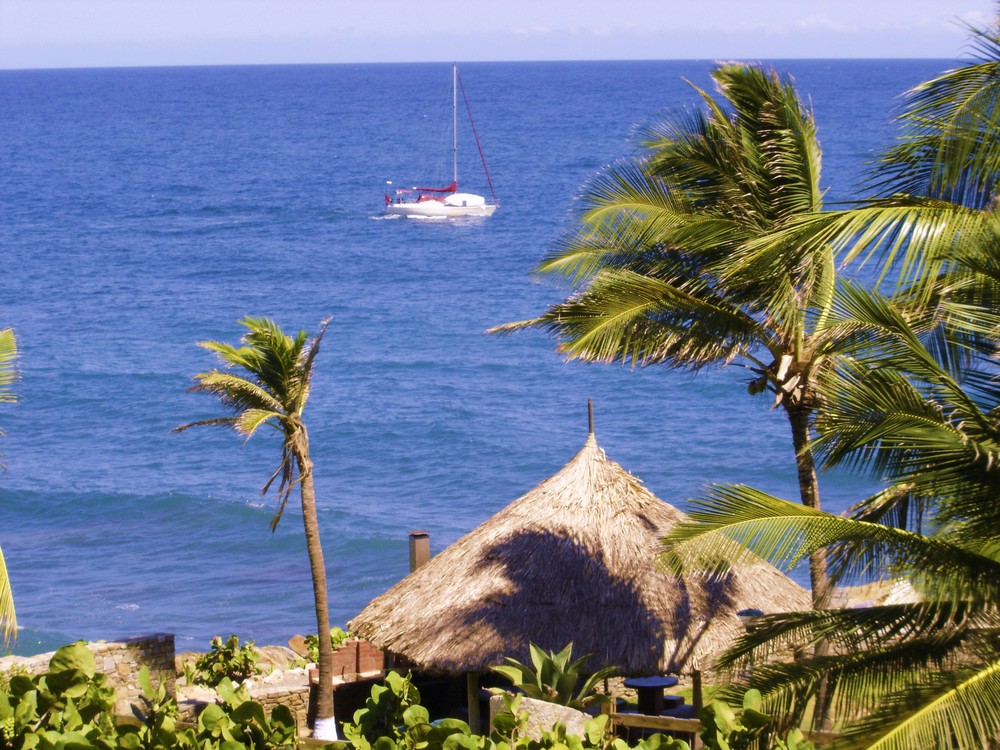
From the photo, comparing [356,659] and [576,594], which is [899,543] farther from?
[356,659]

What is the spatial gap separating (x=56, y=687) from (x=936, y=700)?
3.93m

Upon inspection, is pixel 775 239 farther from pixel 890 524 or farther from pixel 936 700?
pixel 936 700

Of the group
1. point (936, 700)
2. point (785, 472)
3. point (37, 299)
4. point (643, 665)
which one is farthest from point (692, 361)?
point (37, 299)

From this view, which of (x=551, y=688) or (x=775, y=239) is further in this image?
(x=551, y=688)

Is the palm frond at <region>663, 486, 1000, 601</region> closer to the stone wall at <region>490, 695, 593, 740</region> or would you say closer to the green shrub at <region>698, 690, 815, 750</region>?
the stone wall at <region>490, 695, 593, 740</region>

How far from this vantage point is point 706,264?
9688mm

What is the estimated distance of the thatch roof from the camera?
1086 centimetres

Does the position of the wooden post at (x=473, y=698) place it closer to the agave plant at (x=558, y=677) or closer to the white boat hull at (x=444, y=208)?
the agave plant at (x=558, y=677)

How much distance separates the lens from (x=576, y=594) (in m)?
11.2

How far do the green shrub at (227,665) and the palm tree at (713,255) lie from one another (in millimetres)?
5665

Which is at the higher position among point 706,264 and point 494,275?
point 706,264

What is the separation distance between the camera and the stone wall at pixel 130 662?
1109cm

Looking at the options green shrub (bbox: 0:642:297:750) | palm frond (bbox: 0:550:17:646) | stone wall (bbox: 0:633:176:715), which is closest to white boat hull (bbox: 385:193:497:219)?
stone wall (bbox: 0:633:176:715)

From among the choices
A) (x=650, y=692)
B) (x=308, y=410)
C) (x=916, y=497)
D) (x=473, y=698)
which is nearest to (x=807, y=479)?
(x=916, y=497)
